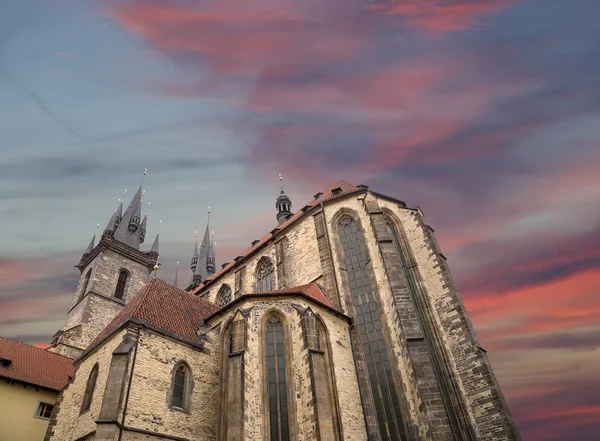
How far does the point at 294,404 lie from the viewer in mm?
13289

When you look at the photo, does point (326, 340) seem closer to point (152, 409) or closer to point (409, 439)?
point (409, 439)

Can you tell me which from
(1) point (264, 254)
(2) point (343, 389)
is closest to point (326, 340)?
(2) point (343, 389)

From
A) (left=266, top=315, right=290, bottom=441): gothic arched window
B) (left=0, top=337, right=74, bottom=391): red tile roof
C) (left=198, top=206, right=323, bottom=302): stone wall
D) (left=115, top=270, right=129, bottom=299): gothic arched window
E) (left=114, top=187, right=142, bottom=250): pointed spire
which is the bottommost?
(left=266, top=315, right=290, bottom=441): gothic arched window

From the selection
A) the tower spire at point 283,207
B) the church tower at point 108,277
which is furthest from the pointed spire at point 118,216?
the tower spire at point 283,207

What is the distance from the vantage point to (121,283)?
3356 centimetres

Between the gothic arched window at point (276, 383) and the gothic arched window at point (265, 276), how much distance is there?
8.07m

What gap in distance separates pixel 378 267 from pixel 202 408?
9.19m

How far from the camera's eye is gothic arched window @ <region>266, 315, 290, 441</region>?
12914 millimetres

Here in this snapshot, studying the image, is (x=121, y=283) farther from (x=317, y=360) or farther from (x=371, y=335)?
(x=317, y=360)

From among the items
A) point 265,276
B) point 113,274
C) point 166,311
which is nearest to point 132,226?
point 113,274

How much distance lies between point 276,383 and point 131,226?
2885 centimetres

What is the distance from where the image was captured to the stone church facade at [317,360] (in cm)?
1280

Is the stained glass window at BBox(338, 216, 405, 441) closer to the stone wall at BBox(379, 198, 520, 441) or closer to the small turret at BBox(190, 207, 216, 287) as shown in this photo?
the stone wall at BBox(379, 198, 520, 441)

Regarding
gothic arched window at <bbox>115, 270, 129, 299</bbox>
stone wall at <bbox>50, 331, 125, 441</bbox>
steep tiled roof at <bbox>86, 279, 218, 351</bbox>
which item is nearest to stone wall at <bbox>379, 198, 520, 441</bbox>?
steep tiled roof at <bbox>86, 279, 218, 351</bbox>
